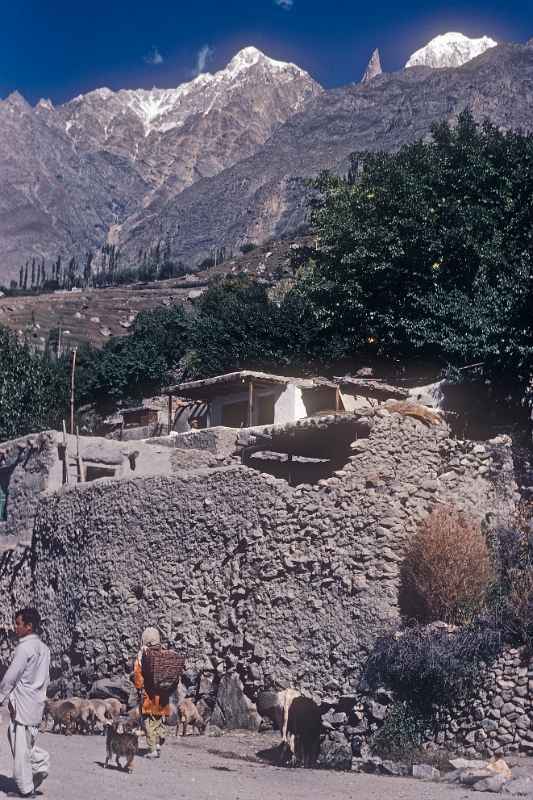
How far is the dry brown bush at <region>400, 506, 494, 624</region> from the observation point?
1198 cm

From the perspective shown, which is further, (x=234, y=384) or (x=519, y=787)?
(x=234, y=384)

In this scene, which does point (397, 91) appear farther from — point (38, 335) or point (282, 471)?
point (282, 471)

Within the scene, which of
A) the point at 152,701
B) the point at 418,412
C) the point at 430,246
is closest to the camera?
the point at 152,701

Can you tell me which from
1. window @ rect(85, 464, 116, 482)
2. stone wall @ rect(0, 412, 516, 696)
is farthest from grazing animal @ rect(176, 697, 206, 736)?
window @ rect(85, 464, 116, 482)

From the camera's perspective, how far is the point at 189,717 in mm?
12570

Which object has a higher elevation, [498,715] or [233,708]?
[498,715]

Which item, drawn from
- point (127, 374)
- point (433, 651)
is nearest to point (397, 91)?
point (127, 374)

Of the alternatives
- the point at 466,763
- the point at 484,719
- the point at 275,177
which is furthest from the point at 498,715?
the point at 275,177

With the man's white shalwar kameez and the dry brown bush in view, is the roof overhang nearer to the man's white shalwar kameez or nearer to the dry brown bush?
the dry brown bush

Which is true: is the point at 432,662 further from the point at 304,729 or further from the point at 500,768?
the point at 304,729

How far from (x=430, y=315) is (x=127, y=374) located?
69.6 ft

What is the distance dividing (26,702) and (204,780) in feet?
8.34

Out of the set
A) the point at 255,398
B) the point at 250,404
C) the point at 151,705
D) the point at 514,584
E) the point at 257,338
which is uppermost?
the point at 257,338

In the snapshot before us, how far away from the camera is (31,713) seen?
7984mm
